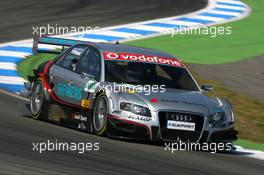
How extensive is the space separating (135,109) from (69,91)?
1444 mm

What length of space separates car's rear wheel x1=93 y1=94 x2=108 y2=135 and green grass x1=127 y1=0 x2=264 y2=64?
8.12 metres

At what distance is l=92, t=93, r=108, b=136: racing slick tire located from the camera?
11.5 meters

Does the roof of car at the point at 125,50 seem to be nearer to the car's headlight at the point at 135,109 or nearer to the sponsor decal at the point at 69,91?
the sponsor decal at the point at 69,91

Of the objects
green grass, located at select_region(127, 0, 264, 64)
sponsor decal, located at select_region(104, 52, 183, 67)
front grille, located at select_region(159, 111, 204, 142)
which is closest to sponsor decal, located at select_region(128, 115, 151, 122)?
front grille, located at select_region(159, 111, 204, 142)

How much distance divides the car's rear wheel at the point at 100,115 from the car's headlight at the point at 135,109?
25 cm

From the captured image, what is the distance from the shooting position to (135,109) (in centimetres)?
1136

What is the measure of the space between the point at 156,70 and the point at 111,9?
14.4m

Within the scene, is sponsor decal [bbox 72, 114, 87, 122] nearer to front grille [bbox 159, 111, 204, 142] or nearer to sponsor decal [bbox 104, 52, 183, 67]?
sponsor decal [bbox 104, 52, 183, 67]

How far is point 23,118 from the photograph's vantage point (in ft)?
42.3

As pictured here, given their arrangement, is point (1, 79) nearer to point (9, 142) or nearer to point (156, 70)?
point (156, 70)

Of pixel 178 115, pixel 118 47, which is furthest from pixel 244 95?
pixel 178 115

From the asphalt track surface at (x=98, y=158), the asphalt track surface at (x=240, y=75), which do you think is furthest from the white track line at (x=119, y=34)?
the asphalt track surface at (x=98, y=158)

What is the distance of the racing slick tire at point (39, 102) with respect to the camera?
505 inches

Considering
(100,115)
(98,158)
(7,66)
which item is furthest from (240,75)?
(98,158)
